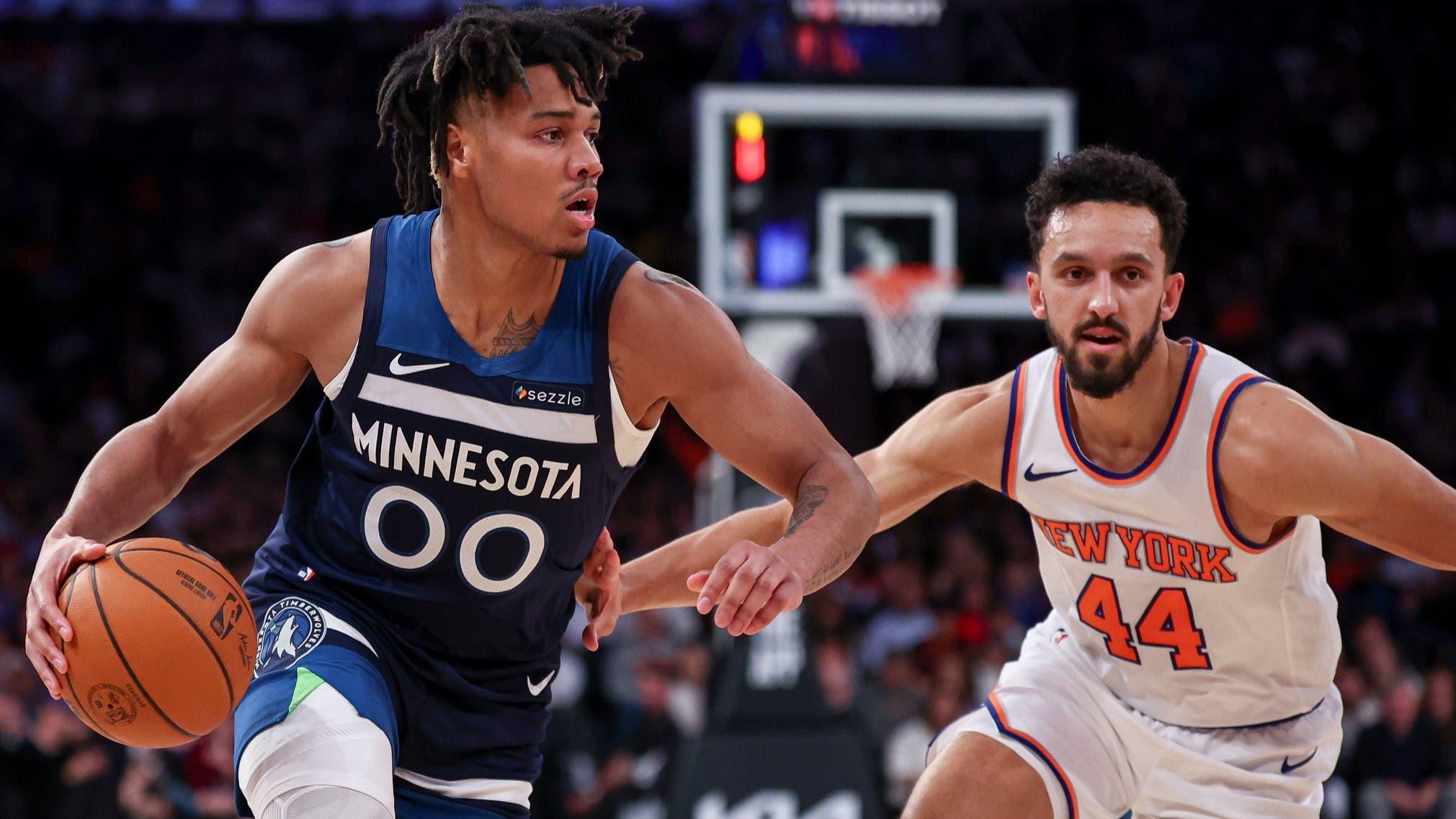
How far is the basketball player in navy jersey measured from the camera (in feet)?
10.4

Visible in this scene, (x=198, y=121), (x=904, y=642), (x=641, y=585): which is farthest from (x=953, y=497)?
(x=641, y=585)

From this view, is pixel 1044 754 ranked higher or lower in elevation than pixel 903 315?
lower

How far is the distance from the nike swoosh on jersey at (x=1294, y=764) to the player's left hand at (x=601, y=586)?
1.57 metres

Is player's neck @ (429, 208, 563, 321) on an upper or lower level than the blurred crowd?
upper

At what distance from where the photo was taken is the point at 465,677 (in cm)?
328

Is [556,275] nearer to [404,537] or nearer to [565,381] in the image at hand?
[565,381]

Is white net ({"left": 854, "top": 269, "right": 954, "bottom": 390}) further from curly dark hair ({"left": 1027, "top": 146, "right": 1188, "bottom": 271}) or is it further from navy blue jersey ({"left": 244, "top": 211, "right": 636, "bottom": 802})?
navy blue jersey ({"left": 244, "top": 211, "right": 636, "bottom": 802})

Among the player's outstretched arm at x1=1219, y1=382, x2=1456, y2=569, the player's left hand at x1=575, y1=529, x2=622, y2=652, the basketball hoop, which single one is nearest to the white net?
the basketball hoop

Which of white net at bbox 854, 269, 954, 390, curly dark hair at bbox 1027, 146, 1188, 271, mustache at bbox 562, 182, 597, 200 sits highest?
mustache at bbox 562, 182, 597, 200

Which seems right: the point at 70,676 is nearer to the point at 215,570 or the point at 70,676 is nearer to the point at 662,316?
the point at 215,570

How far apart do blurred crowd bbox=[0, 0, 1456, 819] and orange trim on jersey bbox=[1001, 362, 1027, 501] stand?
441 cm

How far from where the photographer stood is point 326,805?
2.82 m

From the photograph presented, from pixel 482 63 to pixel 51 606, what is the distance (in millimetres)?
1345

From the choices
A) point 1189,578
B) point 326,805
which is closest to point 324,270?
point 326,805
